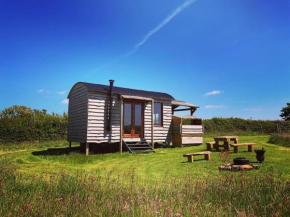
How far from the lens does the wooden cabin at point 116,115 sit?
43.6 feet

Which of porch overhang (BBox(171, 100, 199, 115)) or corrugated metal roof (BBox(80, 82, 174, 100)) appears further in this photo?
porch overhang (BBox(171, 100, 199, 115))

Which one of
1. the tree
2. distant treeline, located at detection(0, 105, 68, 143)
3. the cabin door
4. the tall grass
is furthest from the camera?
the tree

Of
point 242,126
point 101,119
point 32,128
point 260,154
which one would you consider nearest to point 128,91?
point 101,119

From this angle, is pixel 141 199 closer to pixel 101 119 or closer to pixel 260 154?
pixel 260 154

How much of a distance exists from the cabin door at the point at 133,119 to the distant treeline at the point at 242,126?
543 inches

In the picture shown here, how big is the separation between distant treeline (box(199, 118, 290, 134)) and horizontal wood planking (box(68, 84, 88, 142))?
1593 cm

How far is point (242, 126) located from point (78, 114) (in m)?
22.9

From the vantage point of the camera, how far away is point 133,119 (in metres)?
14.6

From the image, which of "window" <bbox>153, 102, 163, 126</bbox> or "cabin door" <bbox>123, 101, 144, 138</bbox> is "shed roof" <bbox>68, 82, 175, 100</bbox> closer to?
"window" <bbox>153, 102, 163, 126</bbox>

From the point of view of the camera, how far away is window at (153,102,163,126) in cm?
1592

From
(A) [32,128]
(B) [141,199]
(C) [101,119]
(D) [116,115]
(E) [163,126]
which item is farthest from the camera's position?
(A) [32,128]

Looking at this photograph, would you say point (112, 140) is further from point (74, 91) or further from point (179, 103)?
point (179, 103)

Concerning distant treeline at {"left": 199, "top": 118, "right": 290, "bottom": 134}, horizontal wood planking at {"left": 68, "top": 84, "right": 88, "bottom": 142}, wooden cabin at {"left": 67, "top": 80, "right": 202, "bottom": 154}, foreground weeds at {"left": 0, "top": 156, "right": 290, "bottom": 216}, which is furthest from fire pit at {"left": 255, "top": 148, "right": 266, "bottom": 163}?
distant treeline at {"left": 199, "top": 118, "right": 290, "bottom": 134}

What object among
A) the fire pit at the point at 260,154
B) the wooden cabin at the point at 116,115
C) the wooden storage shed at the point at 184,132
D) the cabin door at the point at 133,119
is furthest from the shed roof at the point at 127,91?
the fire pit at the point at 260,154
